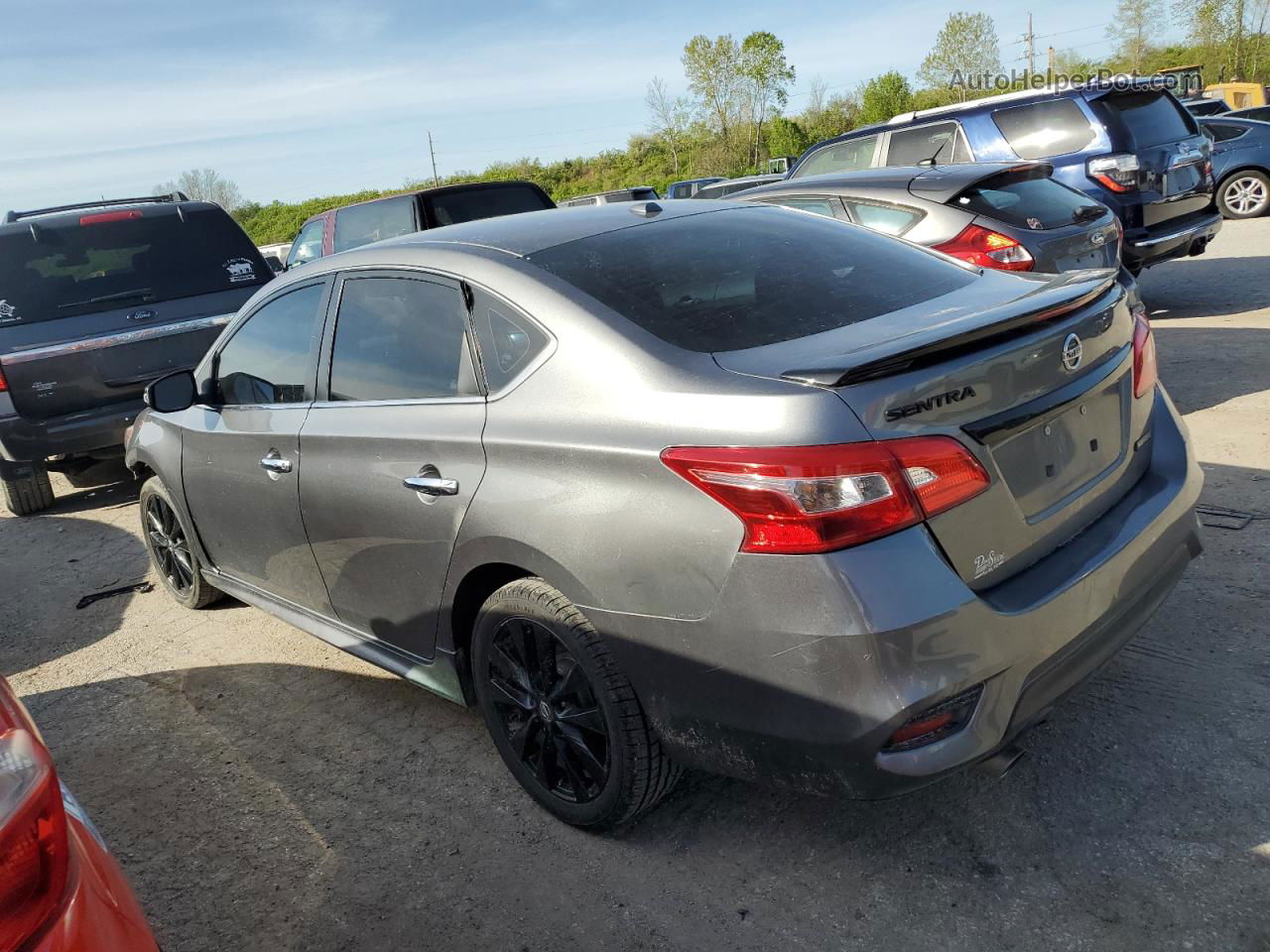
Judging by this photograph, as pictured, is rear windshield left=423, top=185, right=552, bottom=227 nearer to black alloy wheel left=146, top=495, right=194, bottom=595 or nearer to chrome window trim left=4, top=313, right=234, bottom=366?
chrome window trim left=4, top=313, right=234, bottom=366

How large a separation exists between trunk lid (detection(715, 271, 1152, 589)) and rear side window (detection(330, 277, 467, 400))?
946 mm

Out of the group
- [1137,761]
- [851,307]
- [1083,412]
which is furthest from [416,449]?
[1137,761]

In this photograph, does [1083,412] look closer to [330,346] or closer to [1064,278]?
[1064,278]

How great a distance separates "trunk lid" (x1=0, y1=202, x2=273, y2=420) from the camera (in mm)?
6797

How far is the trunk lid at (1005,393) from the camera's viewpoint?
225 cm

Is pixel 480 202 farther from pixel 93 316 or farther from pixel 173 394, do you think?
pixel 173 394

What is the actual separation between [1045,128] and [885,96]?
164ft

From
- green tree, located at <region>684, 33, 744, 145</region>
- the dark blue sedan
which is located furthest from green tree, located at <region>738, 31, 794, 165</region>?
the dark blue sedan

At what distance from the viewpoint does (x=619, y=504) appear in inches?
96.7

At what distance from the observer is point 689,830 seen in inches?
115

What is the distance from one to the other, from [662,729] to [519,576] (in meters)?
0.61

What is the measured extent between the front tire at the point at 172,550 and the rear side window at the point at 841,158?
21.7 ft

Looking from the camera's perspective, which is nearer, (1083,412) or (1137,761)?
(1083,412)

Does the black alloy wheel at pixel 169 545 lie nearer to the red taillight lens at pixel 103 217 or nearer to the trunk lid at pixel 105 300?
the trunk lid at pixel 105 300
